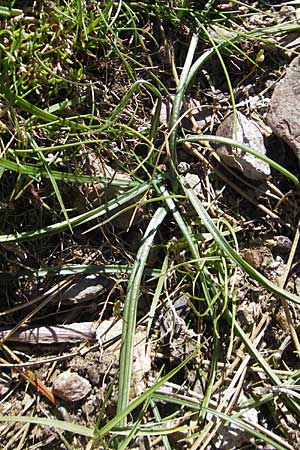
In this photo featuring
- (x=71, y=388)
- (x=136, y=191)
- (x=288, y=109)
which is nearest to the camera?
(x=71, y=388)

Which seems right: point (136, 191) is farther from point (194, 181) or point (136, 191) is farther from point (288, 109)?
point (288, 109)

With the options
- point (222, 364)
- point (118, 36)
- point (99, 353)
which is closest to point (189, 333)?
point (222, 364)

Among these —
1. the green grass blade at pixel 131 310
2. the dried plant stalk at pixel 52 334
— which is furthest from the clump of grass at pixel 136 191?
the dried plant stalk at pixel 52 334

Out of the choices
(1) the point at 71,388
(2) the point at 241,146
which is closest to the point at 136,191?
(2) the point at 241,146

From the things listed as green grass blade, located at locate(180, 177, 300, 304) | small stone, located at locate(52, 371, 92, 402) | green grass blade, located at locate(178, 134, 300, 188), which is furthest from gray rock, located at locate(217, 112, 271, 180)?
small stone, located at locate(52, 371, 92, 402)

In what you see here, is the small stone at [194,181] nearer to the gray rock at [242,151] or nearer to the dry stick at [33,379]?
the gray rock at [242,151]

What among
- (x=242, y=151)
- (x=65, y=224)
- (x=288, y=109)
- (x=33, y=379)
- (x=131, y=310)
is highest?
(x=288, y=109)
